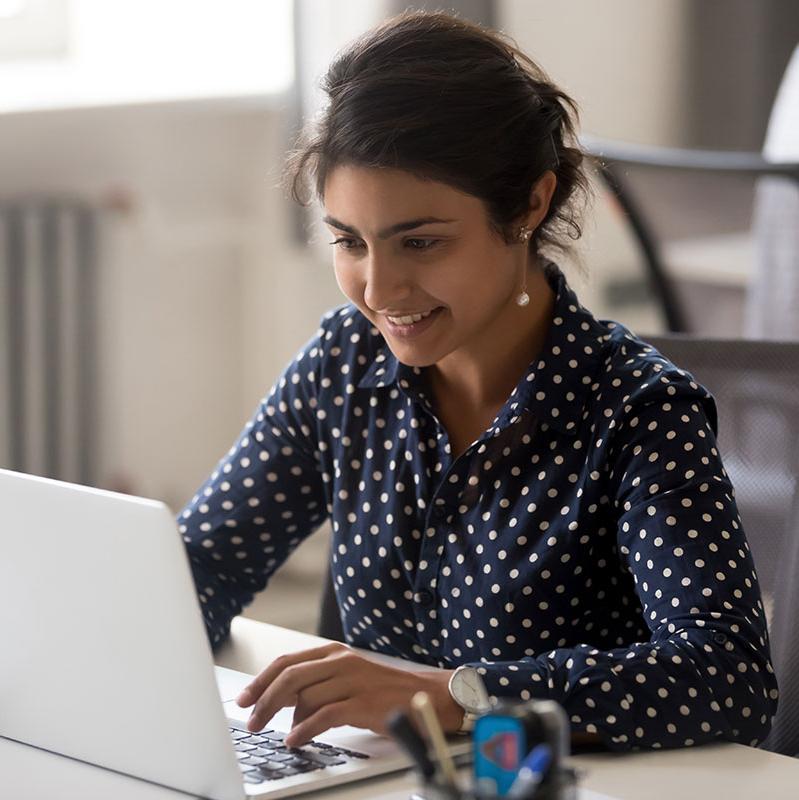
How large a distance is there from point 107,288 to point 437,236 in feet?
5.84

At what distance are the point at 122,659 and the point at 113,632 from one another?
0.02 meters

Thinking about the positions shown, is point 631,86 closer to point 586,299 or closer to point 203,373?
point 586,299

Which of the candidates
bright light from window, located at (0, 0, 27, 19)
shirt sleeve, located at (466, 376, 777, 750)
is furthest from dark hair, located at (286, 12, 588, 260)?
bright light from window, located at (0, 0, 27, 19)

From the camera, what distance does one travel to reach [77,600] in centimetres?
93

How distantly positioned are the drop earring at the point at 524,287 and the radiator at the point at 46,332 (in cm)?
161

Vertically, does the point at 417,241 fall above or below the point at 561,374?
above

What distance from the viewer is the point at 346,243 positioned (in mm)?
1327

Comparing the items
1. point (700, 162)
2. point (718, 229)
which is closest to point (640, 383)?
point (700, 162)

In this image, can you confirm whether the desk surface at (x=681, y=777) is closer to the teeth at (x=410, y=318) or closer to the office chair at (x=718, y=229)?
the teeth at (x=410, y=318)

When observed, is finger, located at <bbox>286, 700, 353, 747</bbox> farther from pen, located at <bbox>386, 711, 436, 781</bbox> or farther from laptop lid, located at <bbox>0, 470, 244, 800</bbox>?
pen, located at <bbox>386, 711, 436, 781</bbox>

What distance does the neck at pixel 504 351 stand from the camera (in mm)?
1411

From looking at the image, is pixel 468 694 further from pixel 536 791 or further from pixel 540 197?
pixel 540 197

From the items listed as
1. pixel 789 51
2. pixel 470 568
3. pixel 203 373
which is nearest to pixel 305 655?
pixel 470 568

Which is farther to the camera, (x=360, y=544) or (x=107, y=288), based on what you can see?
(x=107, y=288)
